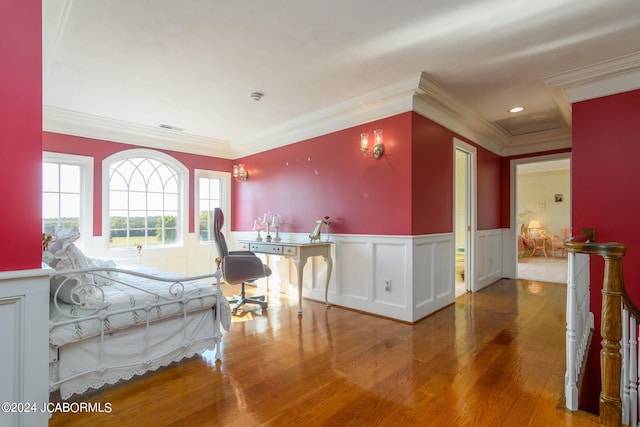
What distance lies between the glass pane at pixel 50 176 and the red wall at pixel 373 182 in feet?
→ 8.91

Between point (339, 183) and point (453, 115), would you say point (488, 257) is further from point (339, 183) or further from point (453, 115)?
point (339, 183)


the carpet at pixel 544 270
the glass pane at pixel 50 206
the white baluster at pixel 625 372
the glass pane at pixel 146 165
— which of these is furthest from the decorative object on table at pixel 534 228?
the glass pane at pixel 50 206

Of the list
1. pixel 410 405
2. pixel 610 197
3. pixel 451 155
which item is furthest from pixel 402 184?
pixel 410 405

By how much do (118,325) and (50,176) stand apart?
10.6 feet

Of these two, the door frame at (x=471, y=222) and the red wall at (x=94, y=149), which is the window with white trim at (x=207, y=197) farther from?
the door frame at (x=471, y=222)

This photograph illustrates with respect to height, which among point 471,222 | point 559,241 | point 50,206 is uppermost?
point 50,206

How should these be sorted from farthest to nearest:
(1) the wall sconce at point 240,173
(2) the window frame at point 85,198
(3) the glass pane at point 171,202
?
(1) the wall sconce at point 240,173, (3) the glass pane at point 171,202, (2) the window frame at point 85,198

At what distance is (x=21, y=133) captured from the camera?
1.39m

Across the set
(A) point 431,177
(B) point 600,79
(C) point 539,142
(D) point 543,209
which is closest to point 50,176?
(A) point 431,177

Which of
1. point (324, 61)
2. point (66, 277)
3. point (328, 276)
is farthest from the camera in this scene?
point (328, 276)

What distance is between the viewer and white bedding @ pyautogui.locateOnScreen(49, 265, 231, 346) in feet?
6.02

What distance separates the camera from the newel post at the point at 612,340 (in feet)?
5.35

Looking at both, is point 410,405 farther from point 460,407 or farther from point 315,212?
point 315,212

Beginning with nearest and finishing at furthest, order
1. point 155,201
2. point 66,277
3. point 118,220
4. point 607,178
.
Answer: point 66,277 → point 607,178 → point 118,220 → point 155,201
